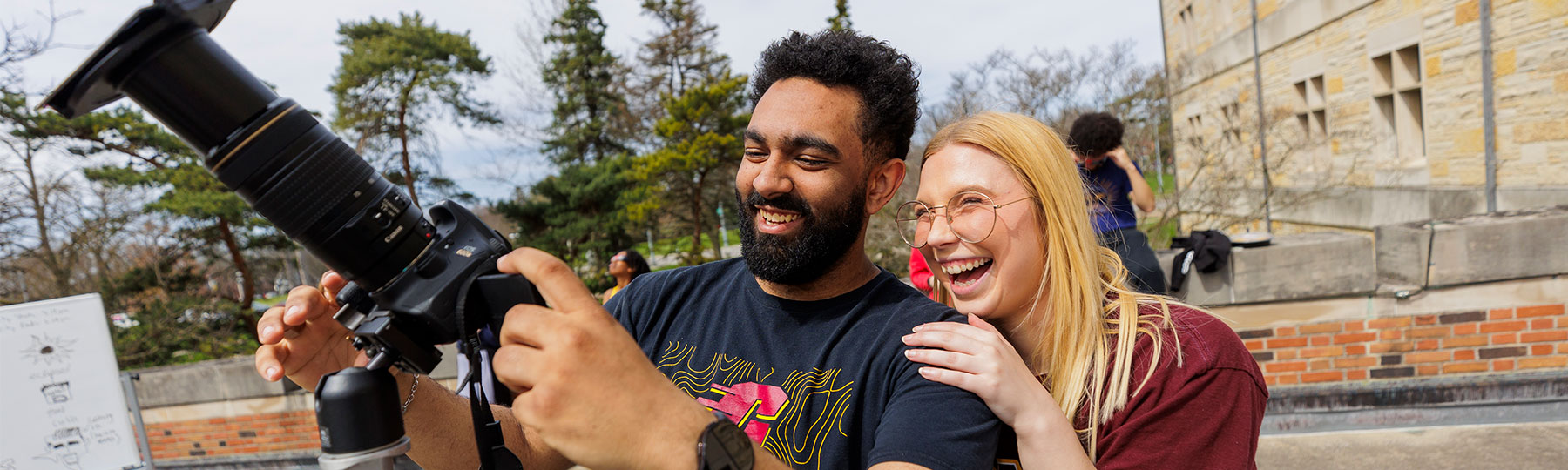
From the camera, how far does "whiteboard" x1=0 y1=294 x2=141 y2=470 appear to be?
15.4 feet

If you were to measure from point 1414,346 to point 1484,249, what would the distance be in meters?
0.60

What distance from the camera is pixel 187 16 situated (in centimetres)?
94

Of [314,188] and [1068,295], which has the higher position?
[314,188]

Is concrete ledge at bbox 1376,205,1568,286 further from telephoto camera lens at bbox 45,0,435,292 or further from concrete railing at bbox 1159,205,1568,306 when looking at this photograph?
telephoto camera lens at bbox 45,0,435,292

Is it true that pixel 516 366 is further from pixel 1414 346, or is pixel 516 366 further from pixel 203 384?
pixel 203 384

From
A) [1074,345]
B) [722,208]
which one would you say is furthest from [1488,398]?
[722,208]

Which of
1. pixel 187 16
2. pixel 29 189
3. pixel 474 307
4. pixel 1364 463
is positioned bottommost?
pixel 1364 463

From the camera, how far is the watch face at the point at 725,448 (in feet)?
2.89

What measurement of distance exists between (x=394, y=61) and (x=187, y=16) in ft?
61.0

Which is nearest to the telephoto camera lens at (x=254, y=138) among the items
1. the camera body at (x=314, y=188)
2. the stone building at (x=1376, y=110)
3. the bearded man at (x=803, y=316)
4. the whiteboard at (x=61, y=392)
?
the camera body at (x=314, y=188)

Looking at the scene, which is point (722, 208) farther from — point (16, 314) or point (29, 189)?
point (16, 314)

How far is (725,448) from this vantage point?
0.90m

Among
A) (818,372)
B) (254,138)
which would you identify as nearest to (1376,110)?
(818,372)

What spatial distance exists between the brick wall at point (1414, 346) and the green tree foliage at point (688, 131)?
48.5 ft
